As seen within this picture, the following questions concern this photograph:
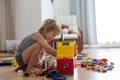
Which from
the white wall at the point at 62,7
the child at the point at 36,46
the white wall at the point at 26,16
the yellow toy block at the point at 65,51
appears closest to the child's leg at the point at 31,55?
the child at the point at 36,46

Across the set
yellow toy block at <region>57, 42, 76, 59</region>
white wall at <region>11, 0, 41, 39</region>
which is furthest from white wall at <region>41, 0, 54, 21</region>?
yellow toy block at <region>57, 42, 76, 59</region>

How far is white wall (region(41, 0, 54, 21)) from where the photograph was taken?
402cm

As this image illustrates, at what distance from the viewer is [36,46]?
101 inches

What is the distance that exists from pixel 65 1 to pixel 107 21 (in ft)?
3.05

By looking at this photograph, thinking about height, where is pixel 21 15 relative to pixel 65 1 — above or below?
below

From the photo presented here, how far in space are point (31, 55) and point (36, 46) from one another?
0.37 feet

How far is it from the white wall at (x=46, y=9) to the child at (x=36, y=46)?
1406 mm

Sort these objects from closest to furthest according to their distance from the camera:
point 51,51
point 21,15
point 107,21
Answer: point 51,51, point 21,15, point 107,21

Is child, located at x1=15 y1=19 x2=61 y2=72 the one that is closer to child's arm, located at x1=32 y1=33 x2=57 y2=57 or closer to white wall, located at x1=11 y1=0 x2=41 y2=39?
child's arm, located at x1=32 y1=33 x2=57 y2=57

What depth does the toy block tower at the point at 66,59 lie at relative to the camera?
2.48 meters

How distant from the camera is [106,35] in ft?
15.6

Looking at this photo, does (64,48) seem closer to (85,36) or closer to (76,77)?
(76,77)

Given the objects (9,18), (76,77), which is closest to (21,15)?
(9,18)

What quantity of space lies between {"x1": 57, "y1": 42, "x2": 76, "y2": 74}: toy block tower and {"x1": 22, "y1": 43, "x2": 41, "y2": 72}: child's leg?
0.77ft
